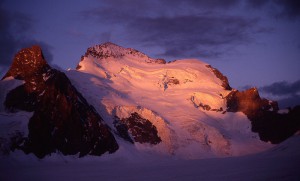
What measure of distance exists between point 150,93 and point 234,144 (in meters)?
34.2

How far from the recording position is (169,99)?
415 feet

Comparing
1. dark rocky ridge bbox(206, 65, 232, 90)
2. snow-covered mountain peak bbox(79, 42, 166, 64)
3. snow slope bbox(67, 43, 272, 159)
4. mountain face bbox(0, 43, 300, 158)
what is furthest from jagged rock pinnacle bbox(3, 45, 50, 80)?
dark rocky ridge bbox(206, 65, 232, 90)

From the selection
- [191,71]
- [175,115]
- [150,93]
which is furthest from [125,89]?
[191,71]

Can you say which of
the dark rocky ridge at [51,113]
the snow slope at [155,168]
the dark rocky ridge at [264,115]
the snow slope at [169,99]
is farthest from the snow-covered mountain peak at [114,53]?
the snow slope at [155,168]

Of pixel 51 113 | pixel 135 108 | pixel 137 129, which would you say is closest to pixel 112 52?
Answer: pixel 135 108

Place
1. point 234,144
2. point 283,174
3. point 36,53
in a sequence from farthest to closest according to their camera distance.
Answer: point 234,144, point 36,53, point 283,174

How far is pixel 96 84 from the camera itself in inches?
4614

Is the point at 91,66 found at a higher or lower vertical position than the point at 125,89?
higher

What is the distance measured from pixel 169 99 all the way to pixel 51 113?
50481 mm

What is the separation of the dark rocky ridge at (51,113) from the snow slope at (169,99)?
9.05m

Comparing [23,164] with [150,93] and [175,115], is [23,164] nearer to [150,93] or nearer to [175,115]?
[175,115]

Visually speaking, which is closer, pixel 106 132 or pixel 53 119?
pixel 53 119

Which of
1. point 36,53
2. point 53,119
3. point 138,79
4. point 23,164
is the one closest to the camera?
point 23,164

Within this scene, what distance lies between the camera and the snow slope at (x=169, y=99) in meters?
107
